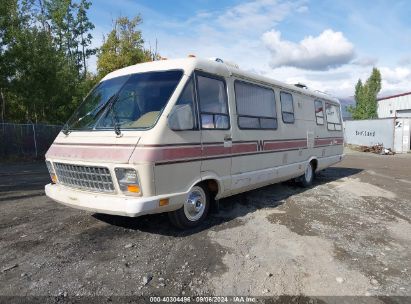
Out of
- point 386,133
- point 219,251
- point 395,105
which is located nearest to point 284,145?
point 219,251

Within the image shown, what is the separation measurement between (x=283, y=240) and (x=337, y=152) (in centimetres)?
759

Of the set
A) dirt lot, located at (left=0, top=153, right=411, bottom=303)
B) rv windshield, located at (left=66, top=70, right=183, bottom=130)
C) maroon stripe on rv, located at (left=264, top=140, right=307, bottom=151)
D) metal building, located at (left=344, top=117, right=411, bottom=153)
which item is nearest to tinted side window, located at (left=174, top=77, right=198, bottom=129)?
rv windshield, located at (left=66, top=70, right=183, bottom=130)

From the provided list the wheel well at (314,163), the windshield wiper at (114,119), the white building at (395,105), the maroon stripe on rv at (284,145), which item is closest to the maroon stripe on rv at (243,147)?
the maroon stripe on rv at (284,145)

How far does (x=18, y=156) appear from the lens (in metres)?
16.7

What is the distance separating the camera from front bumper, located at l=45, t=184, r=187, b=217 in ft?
16.3

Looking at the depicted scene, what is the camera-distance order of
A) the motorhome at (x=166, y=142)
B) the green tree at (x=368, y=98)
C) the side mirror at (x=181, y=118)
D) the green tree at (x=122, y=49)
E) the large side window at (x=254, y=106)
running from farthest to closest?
the green tree at (x=368, y=98), the green tree at (x=122, y=49), the large side window at (x=254, y=106), the side mirror at (x=181, y=118), the motorhome at (x=166, y=142)

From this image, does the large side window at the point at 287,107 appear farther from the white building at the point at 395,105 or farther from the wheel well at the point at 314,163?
the white building at the point at 395,105

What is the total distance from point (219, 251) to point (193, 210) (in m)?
1.07

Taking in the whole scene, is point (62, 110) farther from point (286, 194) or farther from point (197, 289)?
point (197, 289)

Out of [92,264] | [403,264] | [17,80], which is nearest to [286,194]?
[403,264]

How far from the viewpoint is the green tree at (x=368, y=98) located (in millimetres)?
52531

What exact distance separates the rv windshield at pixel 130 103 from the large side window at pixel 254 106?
167cm

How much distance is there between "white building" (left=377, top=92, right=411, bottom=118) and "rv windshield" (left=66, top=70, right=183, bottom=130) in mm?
40846

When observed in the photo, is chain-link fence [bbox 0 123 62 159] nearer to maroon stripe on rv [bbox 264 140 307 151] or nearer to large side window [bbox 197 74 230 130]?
maroon stripe on rv [bbox 264 140 307 151]
